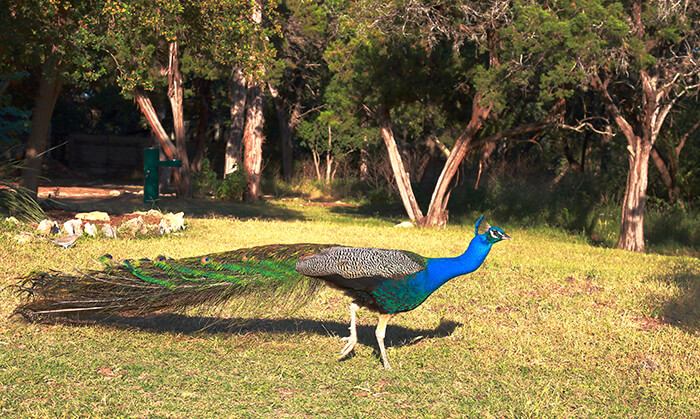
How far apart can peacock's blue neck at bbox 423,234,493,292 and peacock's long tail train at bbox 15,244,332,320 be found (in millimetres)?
856

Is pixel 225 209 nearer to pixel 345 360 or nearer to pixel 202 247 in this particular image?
pixel 202 247

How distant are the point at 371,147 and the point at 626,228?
15.7 m

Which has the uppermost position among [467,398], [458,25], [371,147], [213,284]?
[458,25]

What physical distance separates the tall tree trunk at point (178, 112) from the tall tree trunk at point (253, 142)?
203 cm

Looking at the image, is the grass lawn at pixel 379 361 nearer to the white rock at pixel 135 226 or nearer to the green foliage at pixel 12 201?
the green foliage at pixel 12 201

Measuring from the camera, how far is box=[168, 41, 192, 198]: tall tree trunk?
19.6 metres

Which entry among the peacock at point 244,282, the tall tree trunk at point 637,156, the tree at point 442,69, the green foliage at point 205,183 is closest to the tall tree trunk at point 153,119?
the green foliage at point 205,183

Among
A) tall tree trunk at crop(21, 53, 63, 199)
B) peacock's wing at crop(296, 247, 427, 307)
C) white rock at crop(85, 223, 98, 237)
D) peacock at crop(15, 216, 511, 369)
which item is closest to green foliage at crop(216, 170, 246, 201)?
tall tree trunk at crop(21, 53, 63, 199)

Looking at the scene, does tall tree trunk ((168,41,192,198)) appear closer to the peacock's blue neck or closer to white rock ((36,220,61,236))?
white rock ((36,220,61,236))

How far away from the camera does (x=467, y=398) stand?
4.57m

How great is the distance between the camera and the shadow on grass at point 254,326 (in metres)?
5.68

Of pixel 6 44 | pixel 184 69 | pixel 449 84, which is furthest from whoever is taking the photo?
pixel 184 69

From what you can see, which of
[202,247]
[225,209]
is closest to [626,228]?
[202,247]

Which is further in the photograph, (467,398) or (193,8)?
(193,8)
